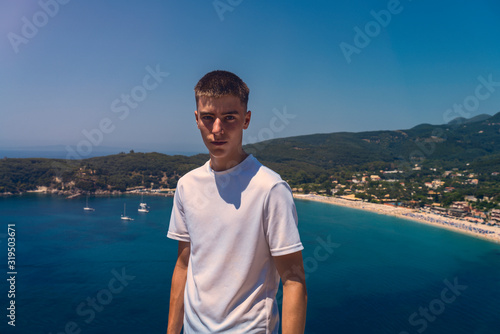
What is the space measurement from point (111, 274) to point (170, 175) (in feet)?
91.2

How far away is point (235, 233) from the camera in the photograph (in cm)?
69

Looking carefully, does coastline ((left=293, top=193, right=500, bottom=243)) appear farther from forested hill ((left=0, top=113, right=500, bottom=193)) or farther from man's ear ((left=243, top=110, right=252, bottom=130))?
man's ear ((left=243, top=110, right=252, bottom=130))

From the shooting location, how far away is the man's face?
28.5 inches

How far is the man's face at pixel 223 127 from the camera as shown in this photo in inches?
28.5

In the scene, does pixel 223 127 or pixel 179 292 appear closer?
pixel 223 127

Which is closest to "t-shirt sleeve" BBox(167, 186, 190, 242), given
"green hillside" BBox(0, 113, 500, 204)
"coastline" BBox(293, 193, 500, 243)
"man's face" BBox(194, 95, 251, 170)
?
"man's face" BBox(194, 95, 251, 170)

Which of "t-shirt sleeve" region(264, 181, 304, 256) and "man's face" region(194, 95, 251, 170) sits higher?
"man's face" region(194, 95, 251, 170)

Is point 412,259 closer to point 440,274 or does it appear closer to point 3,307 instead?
point 440,274

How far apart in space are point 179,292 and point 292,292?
1.05 ft

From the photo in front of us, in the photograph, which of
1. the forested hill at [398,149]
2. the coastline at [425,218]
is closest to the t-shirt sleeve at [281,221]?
the coastline at [425,218]

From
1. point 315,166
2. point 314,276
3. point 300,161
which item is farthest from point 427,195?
point 300,161

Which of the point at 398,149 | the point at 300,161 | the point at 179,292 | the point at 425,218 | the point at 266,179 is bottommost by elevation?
the point at 425,218

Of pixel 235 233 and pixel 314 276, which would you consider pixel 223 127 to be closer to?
pixel 235 233

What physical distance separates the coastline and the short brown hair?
2723cm
